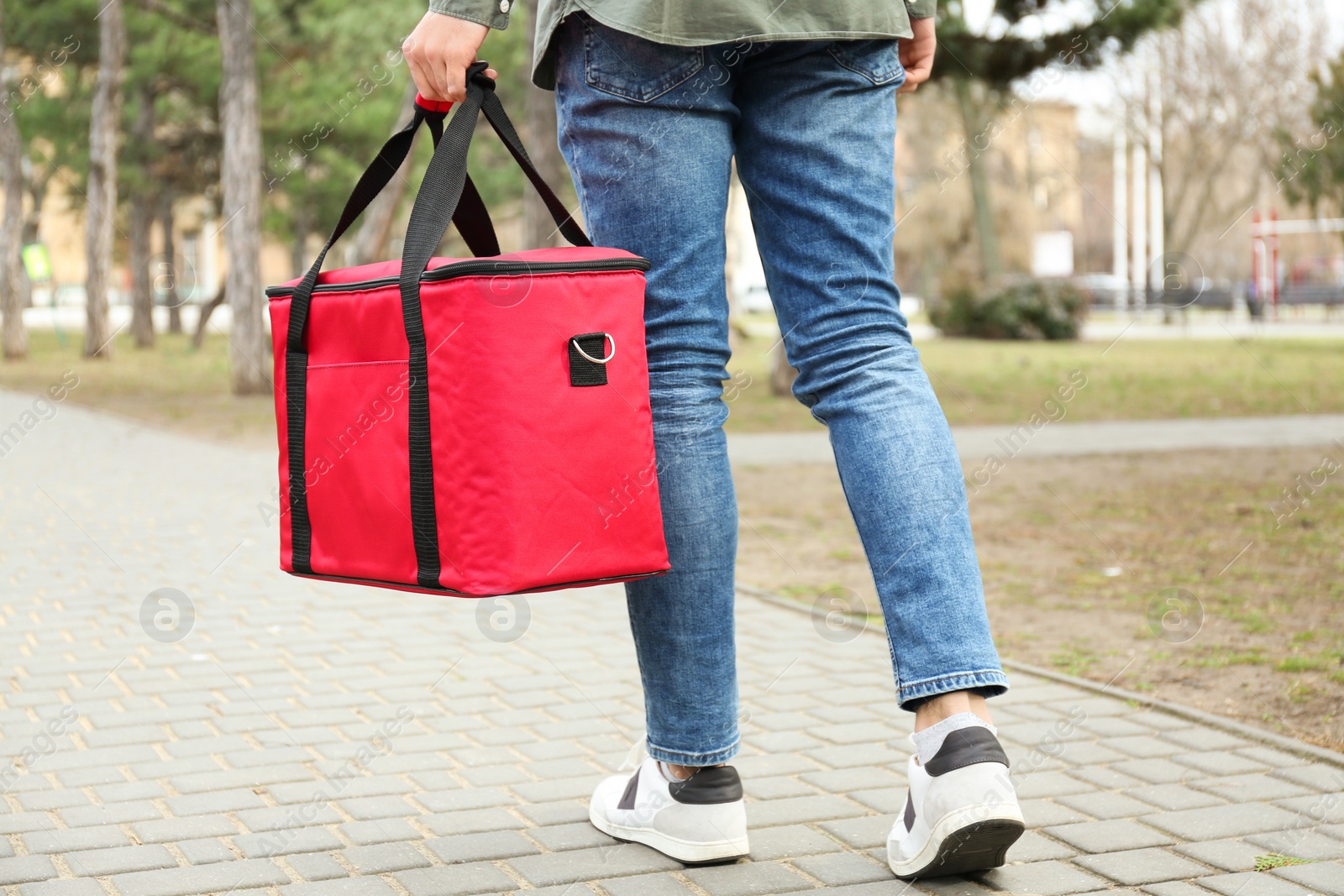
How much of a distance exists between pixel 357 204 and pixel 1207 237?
163 ft

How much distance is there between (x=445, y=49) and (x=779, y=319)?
2.24 ft

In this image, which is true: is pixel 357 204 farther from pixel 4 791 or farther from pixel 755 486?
pixel 755 486

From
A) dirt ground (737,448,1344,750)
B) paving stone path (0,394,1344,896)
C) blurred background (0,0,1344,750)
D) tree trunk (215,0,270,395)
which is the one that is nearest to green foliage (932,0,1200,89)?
blurred background (0,0,1344,750)

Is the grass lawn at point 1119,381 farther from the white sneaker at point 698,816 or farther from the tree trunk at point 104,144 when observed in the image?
the tree trunk at point 104,144

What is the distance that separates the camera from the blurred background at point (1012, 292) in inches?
199

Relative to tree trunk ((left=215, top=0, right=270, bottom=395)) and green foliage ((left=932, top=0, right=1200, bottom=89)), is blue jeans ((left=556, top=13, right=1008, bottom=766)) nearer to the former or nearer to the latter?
green foliage ((left=932, top=0, right=1200, bottom=89))

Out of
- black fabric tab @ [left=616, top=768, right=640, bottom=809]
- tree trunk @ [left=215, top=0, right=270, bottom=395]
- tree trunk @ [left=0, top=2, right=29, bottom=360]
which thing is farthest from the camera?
tree trunk @ [left=0, top=2, right=29, bottom=360]

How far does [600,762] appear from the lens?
119 inches

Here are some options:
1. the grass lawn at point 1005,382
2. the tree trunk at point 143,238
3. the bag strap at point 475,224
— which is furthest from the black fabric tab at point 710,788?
the tree trunk at point 143,238

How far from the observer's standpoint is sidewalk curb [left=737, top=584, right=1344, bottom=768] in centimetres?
291

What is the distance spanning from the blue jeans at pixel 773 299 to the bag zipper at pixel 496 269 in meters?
0.13

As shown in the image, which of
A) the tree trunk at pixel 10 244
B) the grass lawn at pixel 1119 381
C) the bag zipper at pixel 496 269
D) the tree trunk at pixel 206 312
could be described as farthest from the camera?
the tree trunk at pixel 206 312

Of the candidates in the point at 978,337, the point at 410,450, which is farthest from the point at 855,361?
the point at 978,337

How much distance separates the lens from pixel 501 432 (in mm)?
2021
